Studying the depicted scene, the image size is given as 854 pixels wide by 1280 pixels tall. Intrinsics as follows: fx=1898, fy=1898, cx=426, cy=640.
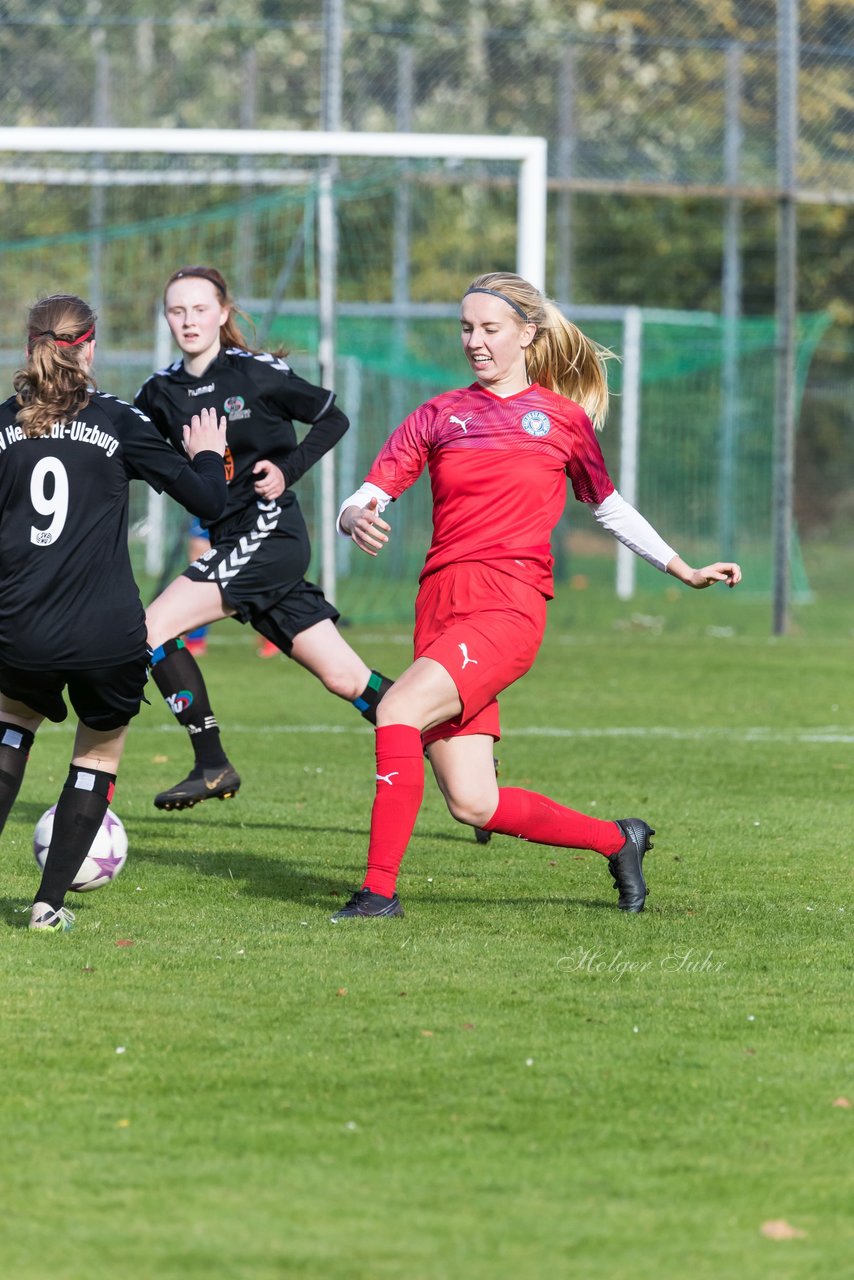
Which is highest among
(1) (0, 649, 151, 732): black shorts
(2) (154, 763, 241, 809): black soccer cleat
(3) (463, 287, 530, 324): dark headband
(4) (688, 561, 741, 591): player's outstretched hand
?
(3) (463, 287, 530, 324): dark headband

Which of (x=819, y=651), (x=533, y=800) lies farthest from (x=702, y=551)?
(x=533, y=800)

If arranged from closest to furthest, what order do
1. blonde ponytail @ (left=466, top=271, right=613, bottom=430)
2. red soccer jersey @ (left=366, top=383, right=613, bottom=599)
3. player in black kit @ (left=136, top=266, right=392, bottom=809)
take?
red soccer jersey @ (left=366, top=383, right=613, bottom=599), blonde ponytail @ (left=466, top=271, right=613, bottom=430), player in black kit @ (left=136, top=266, right=392, bottom=809)

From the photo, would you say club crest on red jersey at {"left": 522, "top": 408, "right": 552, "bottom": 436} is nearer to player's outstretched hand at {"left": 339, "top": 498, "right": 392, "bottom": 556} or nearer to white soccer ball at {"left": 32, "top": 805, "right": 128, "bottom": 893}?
player's outstretched hand at {"left": 339, "top": 498, "right": 392, "bottom": 556}

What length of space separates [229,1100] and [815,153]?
14589mm

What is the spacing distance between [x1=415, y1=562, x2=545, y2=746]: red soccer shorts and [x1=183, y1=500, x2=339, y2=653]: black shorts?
5.67ft

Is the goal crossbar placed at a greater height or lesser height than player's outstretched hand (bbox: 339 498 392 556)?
greater

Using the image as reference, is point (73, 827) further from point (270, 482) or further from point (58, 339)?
point (270, 482)

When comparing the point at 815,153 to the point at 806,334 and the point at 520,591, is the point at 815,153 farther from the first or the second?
the point at 520,591

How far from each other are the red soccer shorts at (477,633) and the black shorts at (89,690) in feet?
2.83

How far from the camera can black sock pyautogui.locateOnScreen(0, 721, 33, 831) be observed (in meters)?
5.50

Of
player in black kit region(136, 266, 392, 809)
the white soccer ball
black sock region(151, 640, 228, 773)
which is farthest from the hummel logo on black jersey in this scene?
black sock region(151, 640, 228, 773)

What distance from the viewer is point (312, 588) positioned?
24.6 ft

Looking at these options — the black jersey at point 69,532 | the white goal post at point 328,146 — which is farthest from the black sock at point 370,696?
the white goal post at point 328,146

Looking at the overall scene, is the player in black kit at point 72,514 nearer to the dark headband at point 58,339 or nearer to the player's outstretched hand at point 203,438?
the dark headband at point 58,339
